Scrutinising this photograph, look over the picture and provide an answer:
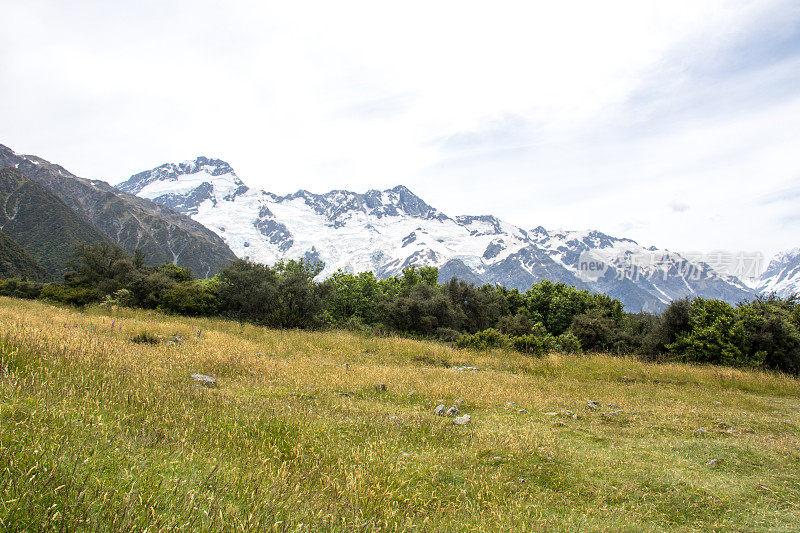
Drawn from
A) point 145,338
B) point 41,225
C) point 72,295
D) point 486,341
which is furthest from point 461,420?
point 41,225

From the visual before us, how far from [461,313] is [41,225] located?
224 metres

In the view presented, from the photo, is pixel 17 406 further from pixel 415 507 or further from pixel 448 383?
pixel 448 383

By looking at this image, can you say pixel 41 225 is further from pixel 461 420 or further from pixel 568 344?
pixel 461 420

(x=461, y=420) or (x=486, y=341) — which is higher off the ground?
(x=461, y=420)

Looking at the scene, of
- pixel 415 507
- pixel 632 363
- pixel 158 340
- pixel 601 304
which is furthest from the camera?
pixel 601 304

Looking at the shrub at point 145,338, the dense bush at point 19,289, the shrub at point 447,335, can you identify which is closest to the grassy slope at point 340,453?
the shrub at point 145,338

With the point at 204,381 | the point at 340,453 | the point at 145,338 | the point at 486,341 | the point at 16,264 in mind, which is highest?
the point at 340,453

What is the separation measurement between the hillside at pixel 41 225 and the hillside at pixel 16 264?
33.0 m

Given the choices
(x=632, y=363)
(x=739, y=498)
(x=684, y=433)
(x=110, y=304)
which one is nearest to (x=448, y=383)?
(x=684, y=433)

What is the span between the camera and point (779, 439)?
816 centimetres

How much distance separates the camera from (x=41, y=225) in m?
175

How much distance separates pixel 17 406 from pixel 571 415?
10.4 m

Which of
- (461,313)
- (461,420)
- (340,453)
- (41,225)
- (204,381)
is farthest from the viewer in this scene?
(41,225)

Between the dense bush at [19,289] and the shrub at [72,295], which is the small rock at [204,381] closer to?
the shrub at [72,295]
